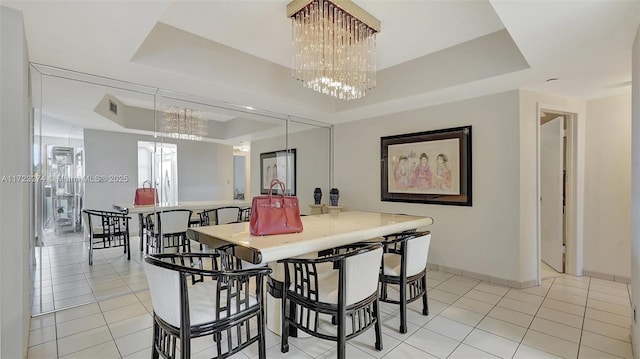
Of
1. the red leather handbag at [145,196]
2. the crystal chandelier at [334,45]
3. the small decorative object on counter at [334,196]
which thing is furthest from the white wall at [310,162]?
the crystal chandelier at [334,45]

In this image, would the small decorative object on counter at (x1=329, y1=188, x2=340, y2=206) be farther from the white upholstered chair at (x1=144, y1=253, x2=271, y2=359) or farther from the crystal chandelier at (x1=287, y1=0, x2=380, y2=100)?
the white upholstered chair at (x1=144, y1=253, x2=271, y2=359)

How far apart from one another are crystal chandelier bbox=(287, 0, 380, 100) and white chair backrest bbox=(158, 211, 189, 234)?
229 cm

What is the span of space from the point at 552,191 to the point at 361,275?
3.54 metres

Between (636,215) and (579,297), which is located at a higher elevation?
(636,215)

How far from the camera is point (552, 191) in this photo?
3.94 metres

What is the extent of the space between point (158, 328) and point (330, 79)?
2265 millimetres

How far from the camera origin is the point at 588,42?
2.20 meters

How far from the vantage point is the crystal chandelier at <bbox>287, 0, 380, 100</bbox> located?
2.31 metres

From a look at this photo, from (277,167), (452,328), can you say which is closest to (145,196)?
(277,167)

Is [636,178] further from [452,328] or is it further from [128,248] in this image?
[128,248]

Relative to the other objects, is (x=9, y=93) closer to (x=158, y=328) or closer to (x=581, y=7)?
(x=158, y=328)

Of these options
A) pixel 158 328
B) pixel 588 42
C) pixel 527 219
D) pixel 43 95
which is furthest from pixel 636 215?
pixel 43 95

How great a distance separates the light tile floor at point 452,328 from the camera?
208cm

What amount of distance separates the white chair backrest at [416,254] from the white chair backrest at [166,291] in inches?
64.1
